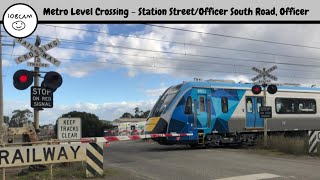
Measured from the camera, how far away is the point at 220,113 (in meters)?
22.4

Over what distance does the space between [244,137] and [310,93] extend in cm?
594

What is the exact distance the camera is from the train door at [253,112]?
23547 mm

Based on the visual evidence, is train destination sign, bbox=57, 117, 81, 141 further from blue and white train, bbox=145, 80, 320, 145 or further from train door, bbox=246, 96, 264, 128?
train door, bbox=246, 96, 264, 128

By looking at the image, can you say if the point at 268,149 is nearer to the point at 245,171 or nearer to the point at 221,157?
the point at 221,157

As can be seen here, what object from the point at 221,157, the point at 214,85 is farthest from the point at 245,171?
the point at 214,85

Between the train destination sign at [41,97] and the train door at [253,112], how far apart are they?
13.5 metres

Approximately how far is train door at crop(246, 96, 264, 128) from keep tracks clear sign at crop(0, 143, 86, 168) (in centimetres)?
1315

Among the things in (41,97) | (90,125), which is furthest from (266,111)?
(90,125)

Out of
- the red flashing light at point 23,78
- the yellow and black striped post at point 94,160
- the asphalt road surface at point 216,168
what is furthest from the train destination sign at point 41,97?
the asphalt road surface at point 216,168

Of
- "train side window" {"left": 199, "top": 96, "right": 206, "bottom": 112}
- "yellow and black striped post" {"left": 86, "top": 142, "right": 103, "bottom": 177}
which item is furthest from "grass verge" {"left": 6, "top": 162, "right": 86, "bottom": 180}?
"train side window" {"left": 199, "top": 96, "right": 206, "bottom": 112}

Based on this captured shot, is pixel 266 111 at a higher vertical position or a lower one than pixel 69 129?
higher

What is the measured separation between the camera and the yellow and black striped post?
12297 mm

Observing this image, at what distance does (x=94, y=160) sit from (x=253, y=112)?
13.4 meters

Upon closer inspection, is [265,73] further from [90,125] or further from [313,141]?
[90,125]
